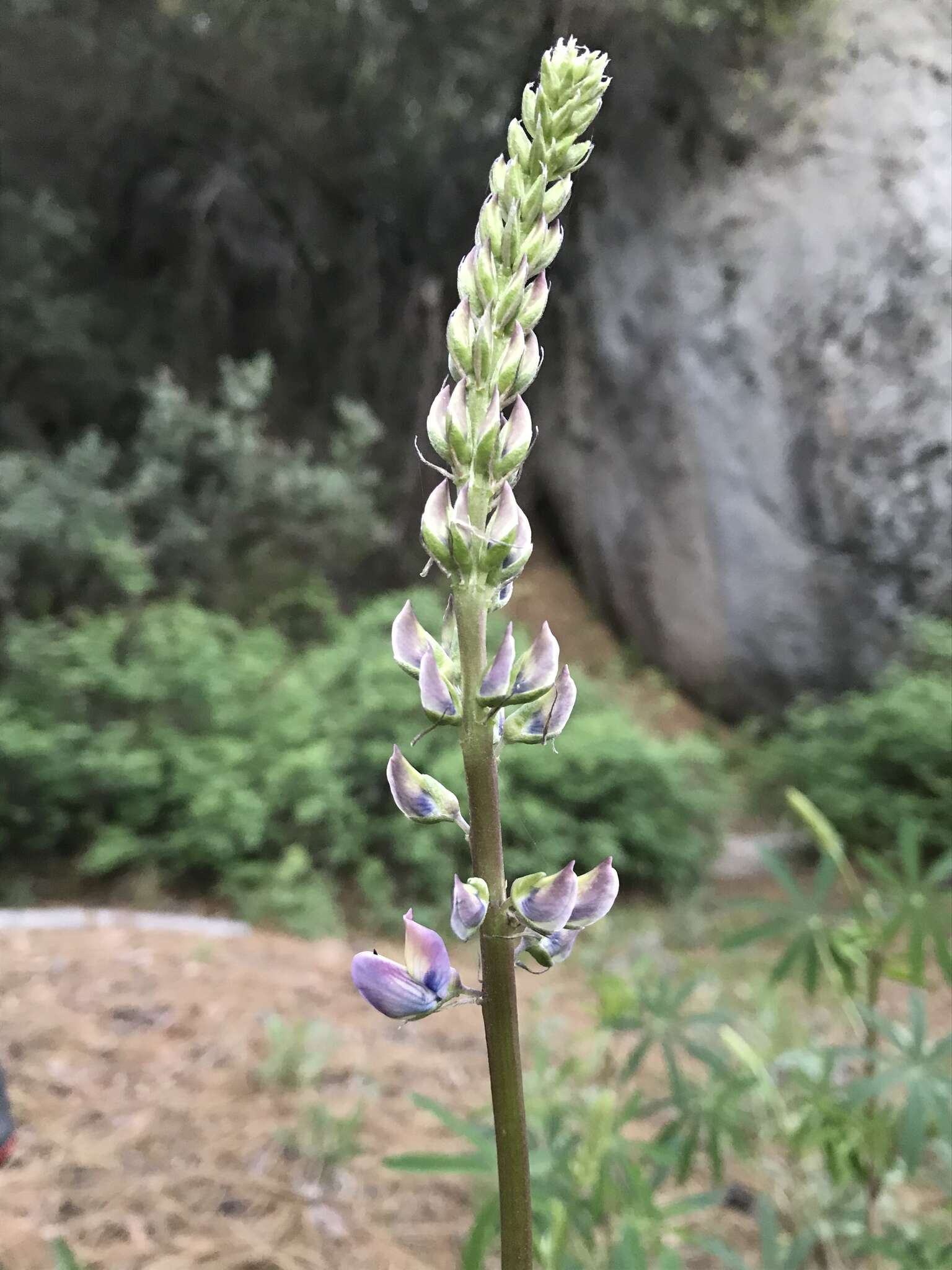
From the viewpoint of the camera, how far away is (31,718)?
8.09 ft

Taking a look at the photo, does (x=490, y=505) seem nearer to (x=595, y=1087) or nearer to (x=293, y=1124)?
(x=293, y=1124)

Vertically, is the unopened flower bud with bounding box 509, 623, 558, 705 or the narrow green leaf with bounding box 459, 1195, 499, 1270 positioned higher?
the unopened flower bud with bounding box 509, 623, 558, 705

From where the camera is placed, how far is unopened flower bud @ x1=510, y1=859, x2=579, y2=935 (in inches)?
18.9

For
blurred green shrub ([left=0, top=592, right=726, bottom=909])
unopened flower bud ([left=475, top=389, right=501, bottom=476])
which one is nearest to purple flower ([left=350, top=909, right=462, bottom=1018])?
unopened flower bud ([left=475, top=389, right=501, bottom=476])

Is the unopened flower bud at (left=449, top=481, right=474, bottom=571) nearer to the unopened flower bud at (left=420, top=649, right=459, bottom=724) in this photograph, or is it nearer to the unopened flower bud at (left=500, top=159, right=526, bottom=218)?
the unopened flower bud at (left=420, top=649, right=459, bottom=724)

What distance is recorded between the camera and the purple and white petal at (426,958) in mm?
487

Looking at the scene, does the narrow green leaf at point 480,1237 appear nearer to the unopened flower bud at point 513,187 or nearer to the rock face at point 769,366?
the unopened flower bud at point 513,187

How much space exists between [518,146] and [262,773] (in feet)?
7.55

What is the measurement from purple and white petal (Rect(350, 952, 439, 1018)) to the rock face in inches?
122

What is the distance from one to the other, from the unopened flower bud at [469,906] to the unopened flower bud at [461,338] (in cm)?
30

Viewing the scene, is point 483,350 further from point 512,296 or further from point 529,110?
point 529,110

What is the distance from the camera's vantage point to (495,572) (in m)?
0.50

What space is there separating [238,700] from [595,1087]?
166cm

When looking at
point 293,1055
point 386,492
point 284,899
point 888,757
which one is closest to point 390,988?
point 293,1055
